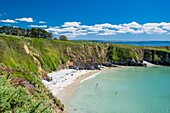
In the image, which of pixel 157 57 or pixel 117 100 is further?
pixel 157 57

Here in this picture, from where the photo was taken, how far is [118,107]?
167 feet

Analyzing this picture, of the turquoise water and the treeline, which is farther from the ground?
the treeline

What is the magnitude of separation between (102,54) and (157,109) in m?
104

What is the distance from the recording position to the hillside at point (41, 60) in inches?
767

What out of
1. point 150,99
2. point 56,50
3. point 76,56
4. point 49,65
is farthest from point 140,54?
point 150,99

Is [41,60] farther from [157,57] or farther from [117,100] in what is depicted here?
[157,57]

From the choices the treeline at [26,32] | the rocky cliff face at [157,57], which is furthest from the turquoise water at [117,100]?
the treeline at [26,32]

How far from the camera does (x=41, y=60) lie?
310 feet

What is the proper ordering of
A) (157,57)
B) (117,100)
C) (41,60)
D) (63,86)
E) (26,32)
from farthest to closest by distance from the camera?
(157,57), (26,32), (41,60), (63,86), (117,100)

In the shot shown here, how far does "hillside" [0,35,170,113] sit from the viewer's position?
63.9 feet

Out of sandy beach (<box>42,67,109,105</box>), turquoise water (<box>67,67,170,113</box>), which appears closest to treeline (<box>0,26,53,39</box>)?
sandy beach (<box>42,67,109,105</box>)

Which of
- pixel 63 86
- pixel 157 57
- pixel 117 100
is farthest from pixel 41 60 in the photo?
→ pixel 157 57

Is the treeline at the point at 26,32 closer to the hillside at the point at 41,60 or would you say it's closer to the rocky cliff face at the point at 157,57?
the hillside at the point at 41,60

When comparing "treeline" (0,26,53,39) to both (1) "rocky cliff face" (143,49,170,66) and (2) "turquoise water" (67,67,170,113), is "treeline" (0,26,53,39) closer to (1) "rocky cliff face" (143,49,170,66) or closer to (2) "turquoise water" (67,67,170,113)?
(1) "rocky cliff face" (143,49,170,66)
